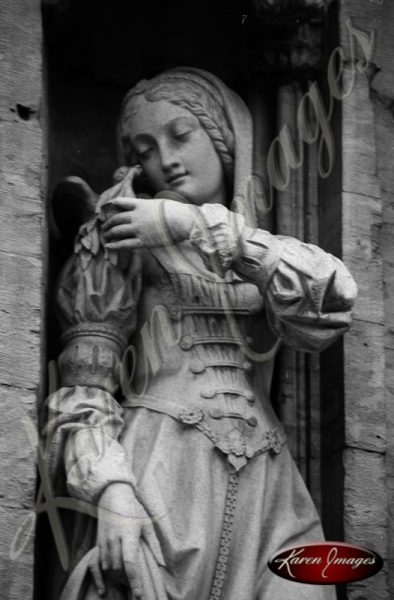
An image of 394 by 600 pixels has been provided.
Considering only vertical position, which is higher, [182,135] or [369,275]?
[182,135]

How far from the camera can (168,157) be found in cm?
802

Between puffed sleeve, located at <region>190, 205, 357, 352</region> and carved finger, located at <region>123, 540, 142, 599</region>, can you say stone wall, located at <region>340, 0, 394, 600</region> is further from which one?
carved finger, located at <region>123, 540, 142, 599</region>

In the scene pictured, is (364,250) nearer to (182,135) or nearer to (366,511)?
(182,135)

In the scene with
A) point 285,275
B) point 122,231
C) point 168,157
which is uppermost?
point 168,157

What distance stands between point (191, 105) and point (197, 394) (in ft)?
4.24

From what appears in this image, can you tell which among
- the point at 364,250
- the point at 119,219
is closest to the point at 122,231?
the point at 119,219

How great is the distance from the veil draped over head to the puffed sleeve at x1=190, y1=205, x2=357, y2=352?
0.55m

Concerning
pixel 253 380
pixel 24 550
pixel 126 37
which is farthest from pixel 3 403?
pixel 126 37

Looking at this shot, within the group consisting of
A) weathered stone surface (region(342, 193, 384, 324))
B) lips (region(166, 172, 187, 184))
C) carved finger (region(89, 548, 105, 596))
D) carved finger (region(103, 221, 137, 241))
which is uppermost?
lips (region(166, 172, 187, 184))

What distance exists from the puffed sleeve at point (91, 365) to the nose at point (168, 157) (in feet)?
1.37

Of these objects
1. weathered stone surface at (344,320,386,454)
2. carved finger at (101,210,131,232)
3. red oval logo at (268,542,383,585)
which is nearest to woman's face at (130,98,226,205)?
carved finger at (101,210,131,232)

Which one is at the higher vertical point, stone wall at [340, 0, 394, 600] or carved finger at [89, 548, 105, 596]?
stone wall at [340, 0, 394, 600]

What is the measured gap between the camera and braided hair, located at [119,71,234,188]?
8125mm

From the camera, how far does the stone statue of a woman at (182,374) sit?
7184mm
